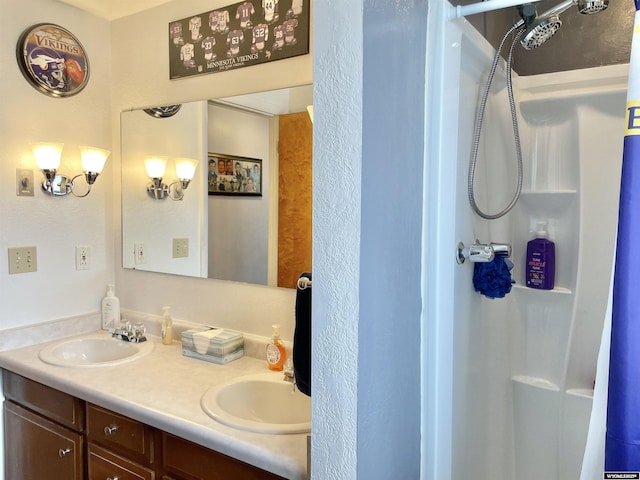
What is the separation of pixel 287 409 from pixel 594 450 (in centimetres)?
92

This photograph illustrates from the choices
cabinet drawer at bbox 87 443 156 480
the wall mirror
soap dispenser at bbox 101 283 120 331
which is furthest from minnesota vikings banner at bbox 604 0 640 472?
soap dispenser at bbox 101 283 120 331

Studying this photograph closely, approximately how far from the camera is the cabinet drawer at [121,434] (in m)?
1.42

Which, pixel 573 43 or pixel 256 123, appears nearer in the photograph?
pixel 573 43

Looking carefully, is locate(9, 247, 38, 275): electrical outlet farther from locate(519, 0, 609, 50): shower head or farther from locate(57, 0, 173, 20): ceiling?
locate(519, 0, 609, 50): shower head

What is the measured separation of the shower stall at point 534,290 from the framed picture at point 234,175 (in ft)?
2.69

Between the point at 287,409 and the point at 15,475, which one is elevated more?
the point at 287,409

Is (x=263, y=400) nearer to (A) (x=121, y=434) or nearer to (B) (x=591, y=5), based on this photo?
(A) (x=121, y=434)

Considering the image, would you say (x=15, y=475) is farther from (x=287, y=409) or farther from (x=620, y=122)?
(x=620, y=122)

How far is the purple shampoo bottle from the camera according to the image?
1699 mm

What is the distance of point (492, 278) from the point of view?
1354mm

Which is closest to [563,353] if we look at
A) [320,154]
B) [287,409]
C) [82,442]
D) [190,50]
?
[287,409]

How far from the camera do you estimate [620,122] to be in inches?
61.6

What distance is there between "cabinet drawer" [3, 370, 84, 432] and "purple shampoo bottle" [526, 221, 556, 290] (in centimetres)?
166

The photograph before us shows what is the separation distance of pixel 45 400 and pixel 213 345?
63cm
